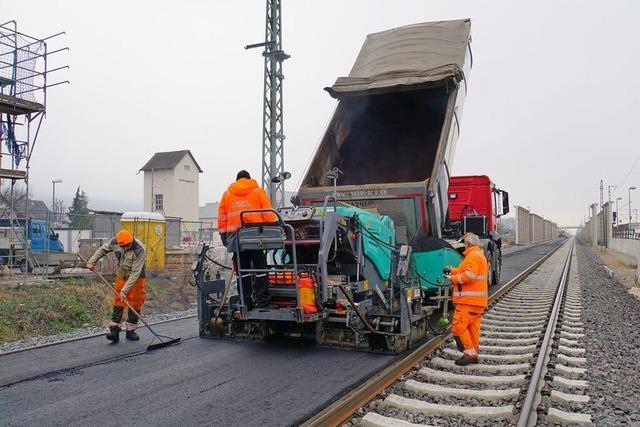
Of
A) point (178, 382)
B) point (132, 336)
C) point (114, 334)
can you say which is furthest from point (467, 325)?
point (114, 334)

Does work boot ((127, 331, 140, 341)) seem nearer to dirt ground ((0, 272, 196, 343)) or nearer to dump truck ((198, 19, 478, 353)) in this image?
dump truck ((198, 19, 478, 353))

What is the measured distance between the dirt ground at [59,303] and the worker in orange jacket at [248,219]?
4481mm

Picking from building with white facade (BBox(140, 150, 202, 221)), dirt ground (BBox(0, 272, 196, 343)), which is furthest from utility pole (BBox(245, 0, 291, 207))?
building with white facade (BBox(140, 150, 202, 221))

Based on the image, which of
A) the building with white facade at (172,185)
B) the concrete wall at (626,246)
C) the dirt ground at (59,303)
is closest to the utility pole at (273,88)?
the dirt ground at (59,303)

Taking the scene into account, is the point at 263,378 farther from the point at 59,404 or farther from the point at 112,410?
the point at 59,404

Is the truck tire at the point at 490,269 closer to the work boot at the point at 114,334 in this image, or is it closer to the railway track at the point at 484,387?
the railway track at the point at 484,387

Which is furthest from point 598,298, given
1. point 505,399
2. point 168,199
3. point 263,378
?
point 168,199

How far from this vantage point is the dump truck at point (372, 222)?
20.1 ft

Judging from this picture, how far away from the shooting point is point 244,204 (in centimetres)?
652

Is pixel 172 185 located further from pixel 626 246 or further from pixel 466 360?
pixel 466 360

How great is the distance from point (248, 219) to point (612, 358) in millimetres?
4645

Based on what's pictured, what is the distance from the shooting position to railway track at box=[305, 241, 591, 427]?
13.8ft

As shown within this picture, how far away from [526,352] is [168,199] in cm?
3884

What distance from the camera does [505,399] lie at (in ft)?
15.3
